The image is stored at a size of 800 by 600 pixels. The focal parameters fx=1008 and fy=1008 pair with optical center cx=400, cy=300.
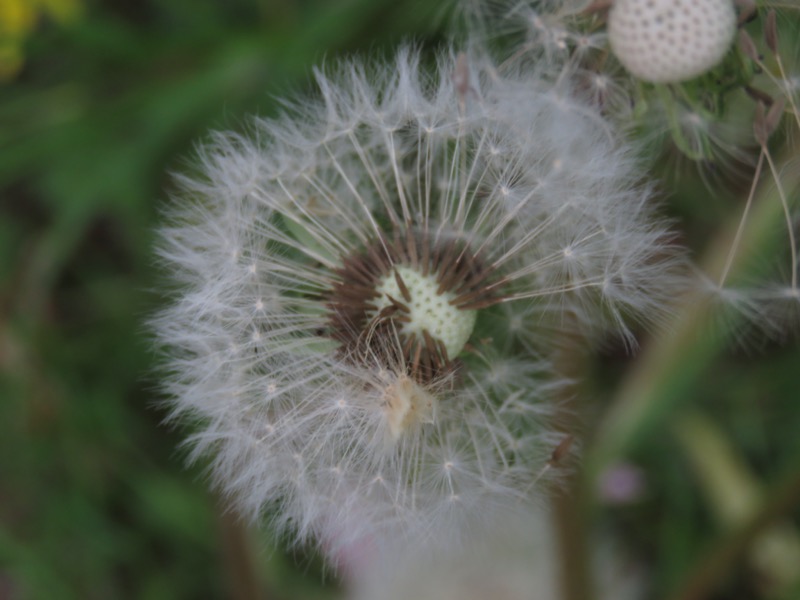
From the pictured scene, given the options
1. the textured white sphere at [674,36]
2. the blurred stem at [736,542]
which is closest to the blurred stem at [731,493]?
the blurred stem at [736,542]

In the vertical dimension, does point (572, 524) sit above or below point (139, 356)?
below

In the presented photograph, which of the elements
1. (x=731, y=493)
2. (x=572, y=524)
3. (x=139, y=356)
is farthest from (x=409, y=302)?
(x=139, y=356)

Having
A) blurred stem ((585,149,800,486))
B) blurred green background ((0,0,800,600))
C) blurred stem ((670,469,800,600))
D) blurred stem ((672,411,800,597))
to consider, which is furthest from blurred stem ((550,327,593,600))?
blurred stem ((672,411,800,597))

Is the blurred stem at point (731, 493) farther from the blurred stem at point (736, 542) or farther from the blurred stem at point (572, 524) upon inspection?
the blurred stem at point (572, 524)

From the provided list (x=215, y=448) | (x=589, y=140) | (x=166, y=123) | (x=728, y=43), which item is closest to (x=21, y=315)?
(x=166, y=123)

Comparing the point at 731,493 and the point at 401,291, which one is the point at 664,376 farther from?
the point at 401,291

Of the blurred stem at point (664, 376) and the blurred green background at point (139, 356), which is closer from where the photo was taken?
the blurred stem at point (664, 376)

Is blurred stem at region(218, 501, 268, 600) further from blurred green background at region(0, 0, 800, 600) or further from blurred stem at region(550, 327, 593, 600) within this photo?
blurred stem at region(550, 327, 593, 600)
